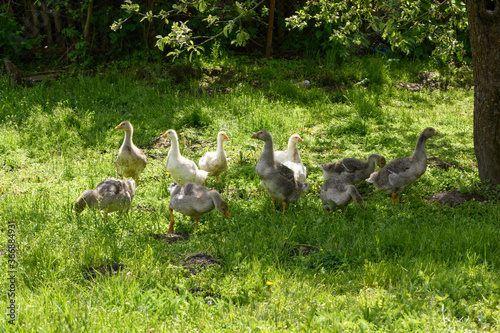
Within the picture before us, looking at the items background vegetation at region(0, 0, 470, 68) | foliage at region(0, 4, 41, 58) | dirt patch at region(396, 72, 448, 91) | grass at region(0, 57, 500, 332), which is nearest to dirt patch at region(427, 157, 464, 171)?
grass at region(0, 57, 500, 332)

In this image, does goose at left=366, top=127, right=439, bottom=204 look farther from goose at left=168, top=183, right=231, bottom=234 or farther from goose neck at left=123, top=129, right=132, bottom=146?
goose neck at left=123, top=129, right=132, bottom=146

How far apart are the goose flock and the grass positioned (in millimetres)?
262

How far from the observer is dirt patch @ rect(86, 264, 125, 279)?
188 inches

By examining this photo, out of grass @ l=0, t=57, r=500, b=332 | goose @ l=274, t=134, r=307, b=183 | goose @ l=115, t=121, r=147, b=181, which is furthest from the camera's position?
goose @ l=115, t=121, r=147, b=181

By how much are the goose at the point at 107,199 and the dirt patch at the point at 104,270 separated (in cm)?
163

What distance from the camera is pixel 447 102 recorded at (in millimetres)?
13914

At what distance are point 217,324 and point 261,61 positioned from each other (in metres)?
12.5

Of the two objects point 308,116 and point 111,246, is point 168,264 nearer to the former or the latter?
point 111,246

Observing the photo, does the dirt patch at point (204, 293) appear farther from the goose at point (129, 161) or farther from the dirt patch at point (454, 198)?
the dirt patch at point (454, 198)

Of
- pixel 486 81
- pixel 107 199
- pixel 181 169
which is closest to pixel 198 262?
pixel 107 199

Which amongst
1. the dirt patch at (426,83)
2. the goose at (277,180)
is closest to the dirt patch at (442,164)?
the goose at (277,180)

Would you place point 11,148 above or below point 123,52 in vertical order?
below

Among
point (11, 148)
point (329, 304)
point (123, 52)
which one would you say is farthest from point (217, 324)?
point (123, 52)

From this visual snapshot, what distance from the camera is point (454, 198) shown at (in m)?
7.63
